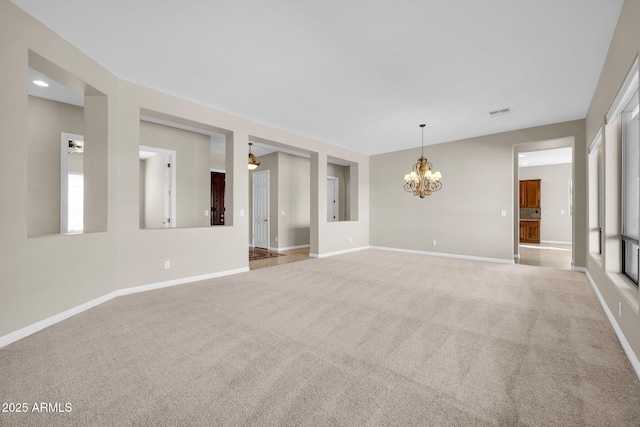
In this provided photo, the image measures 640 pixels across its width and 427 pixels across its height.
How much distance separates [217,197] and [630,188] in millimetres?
7840

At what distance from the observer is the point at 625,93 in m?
2.43

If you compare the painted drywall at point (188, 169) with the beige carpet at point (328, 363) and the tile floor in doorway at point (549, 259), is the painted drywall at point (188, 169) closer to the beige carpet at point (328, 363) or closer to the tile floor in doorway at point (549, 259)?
the beige carpet at point (328, 363)

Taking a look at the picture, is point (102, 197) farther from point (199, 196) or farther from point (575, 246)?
point (575, 246)

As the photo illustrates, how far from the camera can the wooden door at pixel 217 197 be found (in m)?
7.66

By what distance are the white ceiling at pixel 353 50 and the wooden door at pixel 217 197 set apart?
11.3ft

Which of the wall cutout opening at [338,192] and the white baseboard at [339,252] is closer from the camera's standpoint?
the white baseboard at [339,252]

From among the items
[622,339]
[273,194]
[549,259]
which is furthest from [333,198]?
[622,339]

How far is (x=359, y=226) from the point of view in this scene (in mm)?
7887

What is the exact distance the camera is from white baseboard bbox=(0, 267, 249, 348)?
7.60 ft

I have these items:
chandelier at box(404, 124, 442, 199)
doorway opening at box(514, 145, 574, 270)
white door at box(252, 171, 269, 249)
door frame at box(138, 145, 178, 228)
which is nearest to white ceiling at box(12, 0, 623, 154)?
chandelier at box(404, 124, 442, 199)

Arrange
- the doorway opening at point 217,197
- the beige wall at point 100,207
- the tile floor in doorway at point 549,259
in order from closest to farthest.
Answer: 1. the beige wall at point 100,207
2. the tile floor in doorway at point 549,259
3. the doorway opening at point 217,197

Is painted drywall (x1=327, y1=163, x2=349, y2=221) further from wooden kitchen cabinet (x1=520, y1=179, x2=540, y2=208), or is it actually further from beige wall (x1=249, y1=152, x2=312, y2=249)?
wooden kitchen cabinet (x1=520, y1=179, x2=540, y2=208)

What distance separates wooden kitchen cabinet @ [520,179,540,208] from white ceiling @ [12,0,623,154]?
19.4ft

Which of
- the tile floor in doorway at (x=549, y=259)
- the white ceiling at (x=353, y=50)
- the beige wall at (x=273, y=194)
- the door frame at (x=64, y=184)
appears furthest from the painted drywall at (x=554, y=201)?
the door frame at (x=64, y=184)
